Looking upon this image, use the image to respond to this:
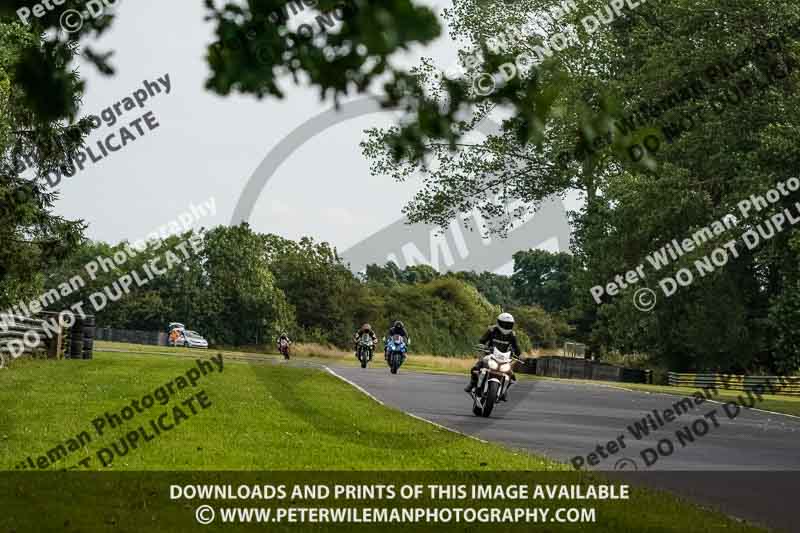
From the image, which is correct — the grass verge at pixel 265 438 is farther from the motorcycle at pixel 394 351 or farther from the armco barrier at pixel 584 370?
the armco barrier at pixel 584 370

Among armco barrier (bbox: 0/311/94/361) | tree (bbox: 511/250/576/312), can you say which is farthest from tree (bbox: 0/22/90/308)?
tree (bbox: 511/250/576/312)

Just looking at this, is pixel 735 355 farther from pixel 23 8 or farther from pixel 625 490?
pixel 23 8

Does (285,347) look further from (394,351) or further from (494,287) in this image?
(494,287)

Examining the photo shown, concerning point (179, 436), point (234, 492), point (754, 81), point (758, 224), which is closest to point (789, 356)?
point (758, 224)

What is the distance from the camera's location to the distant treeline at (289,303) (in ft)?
278

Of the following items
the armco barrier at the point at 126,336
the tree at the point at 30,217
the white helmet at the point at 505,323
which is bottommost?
Answer: the armco barrier at the point at 126,336

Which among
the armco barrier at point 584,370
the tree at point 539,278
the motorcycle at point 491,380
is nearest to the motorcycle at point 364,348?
the armco barrier at point 584,370

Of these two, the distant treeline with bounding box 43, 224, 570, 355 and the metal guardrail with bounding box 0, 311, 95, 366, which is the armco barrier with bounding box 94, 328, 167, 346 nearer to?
the distant treeline with bounding box 43, 224, 570, 355

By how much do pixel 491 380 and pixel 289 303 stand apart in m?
66.3

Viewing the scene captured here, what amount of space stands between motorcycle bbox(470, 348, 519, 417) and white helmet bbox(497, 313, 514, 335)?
36 centimetres

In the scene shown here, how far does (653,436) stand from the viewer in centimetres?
1978

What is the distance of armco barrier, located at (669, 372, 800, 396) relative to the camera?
165ft

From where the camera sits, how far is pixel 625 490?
1185 cm

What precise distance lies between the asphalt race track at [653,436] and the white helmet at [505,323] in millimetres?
1497
